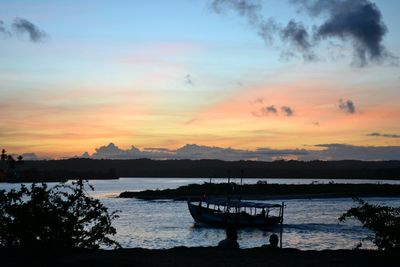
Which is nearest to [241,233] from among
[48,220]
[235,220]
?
[235,220]

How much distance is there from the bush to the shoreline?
6.78 ft

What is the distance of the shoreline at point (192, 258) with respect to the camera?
1627 cm

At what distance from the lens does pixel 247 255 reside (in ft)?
58.7

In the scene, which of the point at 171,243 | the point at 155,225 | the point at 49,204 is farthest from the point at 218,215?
the point at 49,204

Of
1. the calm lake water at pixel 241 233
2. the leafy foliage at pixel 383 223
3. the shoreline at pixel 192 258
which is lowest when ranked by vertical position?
the calm lake water at pixel 241 233

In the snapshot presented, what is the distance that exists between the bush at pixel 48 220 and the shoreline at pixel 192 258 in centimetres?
207

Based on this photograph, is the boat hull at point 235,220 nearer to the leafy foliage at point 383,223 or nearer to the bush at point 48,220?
the bush at point 48,220

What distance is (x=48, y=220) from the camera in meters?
20.3

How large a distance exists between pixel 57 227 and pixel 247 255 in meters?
7.17

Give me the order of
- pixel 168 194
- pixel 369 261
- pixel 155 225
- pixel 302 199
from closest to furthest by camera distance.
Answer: pixel 369 261 < pixel 155 225 < pixel 302 199 < pixel 168 194

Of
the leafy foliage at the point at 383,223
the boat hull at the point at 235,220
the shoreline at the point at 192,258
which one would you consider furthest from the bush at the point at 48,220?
the boat hull at the point at 235,220

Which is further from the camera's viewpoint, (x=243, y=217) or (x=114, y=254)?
(x=243, y=217)

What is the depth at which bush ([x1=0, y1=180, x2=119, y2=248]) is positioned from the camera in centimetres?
2028

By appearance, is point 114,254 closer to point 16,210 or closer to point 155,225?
point 16,210
